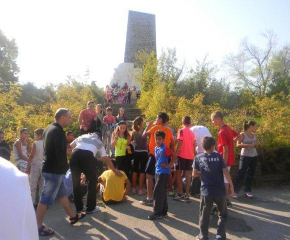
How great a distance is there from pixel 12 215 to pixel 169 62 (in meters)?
19.2

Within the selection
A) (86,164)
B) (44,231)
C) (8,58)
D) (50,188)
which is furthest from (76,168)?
(8,58)

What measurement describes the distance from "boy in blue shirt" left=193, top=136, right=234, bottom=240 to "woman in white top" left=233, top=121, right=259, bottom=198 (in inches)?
92.0

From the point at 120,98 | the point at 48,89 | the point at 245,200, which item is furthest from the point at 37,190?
the point at 48,89

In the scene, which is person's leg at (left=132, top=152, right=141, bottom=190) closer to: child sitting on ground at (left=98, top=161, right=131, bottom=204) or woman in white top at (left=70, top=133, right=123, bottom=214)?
child sitting on ground at (left=98, top=161, right=131, bottom=204)

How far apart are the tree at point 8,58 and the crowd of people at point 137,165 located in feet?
114

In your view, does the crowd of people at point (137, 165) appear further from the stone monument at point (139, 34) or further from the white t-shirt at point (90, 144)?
the stone monument at point (139, 34)

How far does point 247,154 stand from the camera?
6.30 metres

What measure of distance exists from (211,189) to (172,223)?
1.17 m

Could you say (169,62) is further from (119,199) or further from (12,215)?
(12,215)

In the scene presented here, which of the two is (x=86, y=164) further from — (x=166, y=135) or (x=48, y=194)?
(x=166, y=135)

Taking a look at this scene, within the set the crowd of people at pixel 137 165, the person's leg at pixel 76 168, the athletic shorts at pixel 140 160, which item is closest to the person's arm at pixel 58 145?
the crowd of people at pixel 137 165

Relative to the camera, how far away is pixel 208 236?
4.12 metres

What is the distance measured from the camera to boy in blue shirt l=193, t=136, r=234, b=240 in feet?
12.7

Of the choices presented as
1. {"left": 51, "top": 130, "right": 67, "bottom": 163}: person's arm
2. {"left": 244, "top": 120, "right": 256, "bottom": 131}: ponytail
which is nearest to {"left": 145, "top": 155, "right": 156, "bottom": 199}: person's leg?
{"left": 51, "top": 130, "right": 67, "bottom": 163}: person's arm
